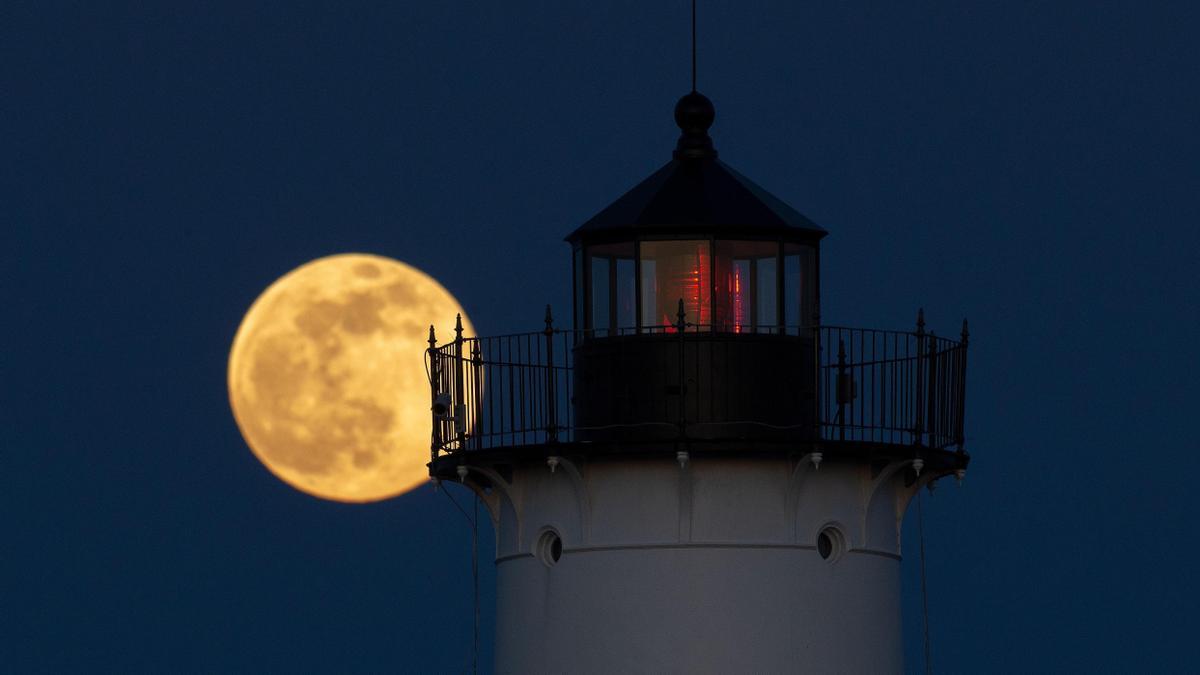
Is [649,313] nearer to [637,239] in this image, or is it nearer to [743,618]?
[637,239]

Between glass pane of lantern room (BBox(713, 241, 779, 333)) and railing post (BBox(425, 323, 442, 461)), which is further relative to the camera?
railing post (BBox(425, 323, 442, 461))

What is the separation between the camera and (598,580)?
1332 inches

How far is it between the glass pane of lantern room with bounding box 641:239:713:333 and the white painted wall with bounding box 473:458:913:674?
1557 millimetres

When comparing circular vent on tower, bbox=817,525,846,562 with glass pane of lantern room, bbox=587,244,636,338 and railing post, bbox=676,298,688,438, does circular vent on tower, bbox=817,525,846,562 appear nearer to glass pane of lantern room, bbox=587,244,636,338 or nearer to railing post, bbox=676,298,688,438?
railing post, bbox=676,298,688,438

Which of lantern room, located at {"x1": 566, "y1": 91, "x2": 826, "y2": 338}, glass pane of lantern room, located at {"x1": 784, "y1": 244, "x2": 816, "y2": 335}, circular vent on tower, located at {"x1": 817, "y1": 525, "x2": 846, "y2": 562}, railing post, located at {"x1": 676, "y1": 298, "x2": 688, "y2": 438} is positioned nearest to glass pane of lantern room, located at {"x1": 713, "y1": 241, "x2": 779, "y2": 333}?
lantern room, located at {"x1": 566, "y1": 91, "x2": 826, "y2": 338}

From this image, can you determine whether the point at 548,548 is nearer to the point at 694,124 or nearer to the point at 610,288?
the point at 610,288

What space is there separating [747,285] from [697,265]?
0.57 metres

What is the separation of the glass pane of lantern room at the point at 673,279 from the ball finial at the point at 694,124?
1420 millimetres

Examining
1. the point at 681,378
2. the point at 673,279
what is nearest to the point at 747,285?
the point at 673,279

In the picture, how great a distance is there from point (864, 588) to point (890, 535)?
0.90 metres

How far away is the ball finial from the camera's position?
34.8 metres

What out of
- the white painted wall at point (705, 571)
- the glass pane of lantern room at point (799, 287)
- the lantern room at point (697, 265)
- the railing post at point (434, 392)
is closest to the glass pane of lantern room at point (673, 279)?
the lantern room at point (697, 265)

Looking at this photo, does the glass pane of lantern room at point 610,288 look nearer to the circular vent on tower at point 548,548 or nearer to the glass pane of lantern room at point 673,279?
the glass pane of lantern room at point 673,279

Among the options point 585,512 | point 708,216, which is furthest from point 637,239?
point 585,512
